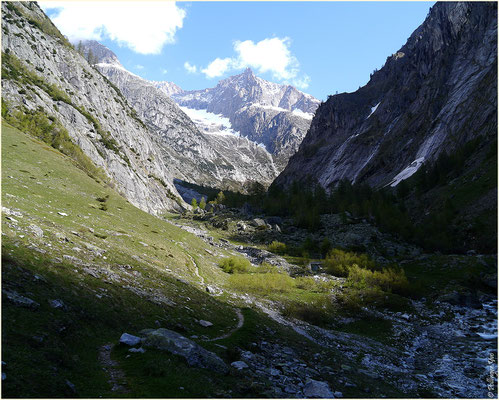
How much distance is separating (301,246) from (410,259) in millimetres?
26052

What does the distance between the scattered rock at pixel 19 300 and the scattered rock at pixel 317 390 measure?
12.8 m

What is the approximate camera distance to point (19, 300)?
1261 cm

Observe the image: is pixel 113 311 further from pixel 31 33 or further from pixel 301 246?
pixel 31 33

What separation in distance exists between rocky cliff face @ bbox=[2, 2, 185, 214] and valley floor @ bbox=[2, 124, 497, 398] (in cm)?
4930

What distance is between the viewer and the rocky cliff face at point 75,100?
94500 mm

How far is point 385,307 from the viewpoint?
42.0 m

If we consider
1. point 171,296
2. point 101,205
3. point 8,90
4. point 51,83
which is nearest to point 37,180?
point 101,205

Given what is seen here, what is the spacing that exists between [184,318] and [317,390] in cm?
972

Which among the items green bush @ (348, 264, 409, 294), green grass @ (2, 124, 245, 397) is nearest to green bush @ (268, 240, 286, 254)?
green bush @ (348, 264, 409, 294)

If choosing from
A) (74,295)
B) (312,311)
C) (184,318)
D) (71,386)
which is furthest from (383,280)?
(71,386)

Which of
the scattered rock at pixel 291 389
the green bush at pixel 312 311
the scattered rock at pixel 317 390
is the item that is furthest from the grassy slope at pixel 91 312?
the green bush at pixel 312 311

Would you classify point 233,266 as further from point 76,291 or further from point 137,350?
point 137,350

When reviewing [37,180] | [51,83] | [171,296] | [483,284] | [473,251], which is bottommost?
[171,296]

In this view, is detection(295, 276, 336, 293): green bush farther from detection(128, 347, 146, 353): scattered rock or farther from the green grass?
detection(128, 347, 146, 353): scattered rock
